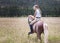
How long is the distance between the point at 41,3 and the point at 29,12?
1407 millimetres

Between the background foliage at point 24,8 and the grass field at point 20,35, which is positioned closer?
the grass field at point 20,35

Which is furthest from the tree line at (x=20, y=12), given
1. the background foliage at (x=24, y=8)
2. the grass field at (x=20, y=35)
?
the grass field at (x=20, y=35)

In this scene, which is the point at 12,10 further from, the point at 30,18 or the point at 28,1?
the point at 30,18

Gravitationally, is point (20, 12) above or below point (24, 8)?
below

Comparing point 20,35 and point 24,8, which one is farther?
point 24,8

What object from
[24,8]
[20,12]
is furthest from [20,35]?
[24,8]

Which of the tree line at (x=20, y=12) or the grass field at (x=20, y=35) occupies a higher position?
the grass field at (x=20, y=35)

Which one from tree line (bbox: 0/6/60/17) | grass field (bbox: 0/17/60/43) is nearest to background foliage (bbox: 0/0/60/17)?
tree line (bbox: 0/6/60/17)

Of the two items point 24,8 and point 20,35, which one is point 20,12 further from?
point 20,35

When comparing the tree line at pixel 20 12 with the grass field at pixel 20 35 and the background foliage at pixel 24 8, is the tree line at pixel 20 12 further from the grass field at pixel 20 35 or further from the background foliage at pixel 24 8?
the grass field at pixel 20 35

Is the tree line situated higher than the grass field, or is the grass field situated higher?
the grass field

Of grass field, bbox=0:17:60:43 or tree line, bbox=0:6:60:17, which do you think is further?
tree line, bbox=0:6:60:17

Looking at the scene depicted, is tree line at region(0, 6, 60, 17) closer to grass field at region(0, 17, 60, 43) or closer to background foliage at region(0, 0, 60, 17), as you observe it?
background foliage at region(0, 0, 60, 17)

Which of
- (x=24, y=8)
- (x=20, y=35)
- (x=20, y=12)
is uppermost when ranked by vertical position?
(x=20, y=35)
